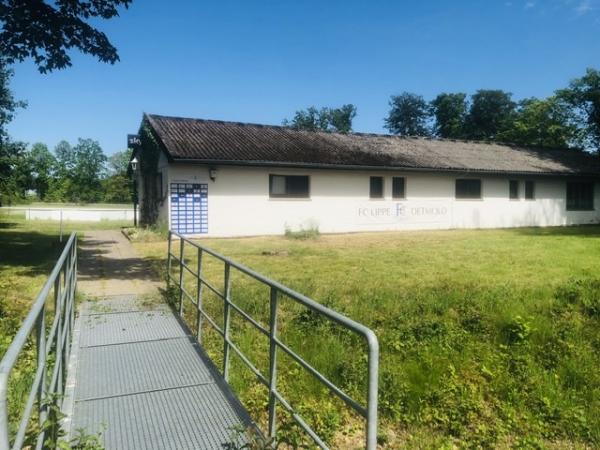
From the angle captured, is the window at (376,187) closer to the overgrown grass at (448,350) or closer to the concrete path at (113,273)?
the overgrown grass at (448,350)

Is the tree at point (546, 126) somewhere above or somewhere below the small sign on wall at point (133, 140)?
above

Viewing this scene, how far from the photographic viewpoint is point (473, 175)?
20203 millimetres

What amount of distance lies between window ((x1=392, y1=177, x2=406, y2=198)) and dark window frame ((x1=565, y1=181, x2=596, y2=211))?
10.1m

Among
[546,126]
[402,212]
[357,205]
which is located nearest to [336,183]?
[357,205]

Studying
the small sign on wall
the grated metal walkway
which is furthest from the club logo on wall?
the grated metal walkway

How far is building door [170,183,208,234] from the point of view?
1504 centimetres

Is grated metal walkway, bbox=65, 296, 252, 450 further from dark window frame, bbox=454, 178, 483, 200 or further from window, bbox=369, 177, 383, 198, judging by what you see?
dark window frame, bbox=454, 178, 483, 200

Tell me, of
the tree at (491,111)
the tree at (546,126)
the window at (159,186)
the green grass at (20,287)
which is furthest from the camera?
the tree at (491,111)

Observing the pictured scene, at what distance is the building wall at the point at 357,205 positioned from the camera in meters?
15.8

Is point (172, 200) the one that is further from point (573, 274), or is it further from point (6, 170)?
point (573, 274)

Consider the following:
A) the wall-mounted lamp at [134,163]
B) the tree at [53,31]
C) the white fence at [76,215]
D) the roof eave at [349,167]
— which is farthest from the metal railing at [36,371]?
the white fence at [76,215]

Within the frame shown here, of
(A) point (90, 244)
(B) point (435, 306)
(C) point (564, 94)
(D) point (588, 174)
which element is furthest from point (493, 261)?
(C) point (564, 94)

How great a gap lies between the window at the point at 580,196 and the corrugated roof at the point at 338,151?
0.90 meters

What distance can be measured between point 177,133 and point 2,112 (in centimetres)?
919
